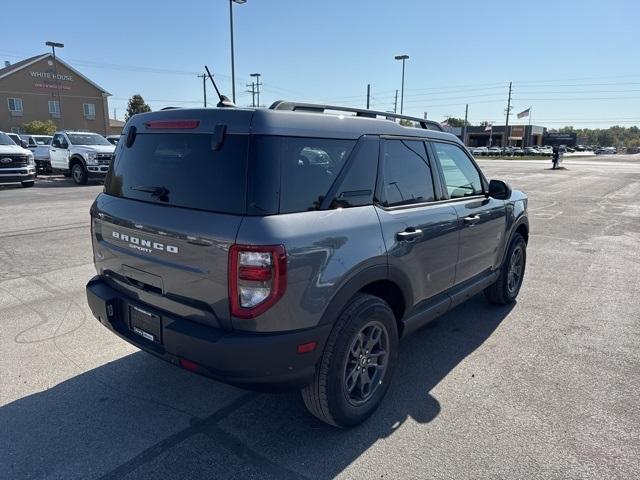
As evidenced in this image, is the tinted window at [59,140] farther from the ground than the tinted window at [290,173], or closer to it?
farther from the ground

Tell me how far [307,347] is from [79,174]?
1693 centimetres

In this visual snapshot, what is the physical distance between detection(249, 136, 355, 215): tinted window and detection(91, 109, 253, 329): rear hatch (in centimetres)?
9

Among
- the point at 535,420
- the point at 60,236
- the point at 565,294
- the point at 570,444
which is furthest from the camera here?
the point at 60,236

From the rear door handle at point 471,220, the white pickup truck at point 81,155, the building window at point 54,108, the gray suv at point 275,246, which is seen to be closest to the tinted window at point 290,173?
the gray suv at point 275,246

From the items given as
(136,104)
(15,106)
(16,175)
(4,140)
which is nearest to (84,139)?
(4,140)

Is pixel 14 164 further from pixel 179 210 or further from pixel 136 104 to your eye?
pixel 136 104

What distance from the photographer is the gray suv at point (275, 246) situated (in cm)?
231

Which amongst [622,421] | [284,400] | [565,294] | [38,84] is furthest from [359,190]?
[38,84]

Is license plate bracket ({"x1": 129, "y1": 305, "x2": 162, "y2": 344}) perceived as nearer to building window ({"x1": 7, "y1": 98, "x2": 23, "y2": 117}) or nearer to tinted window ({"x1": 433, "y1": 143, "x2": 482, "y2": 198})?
tinted window ({"x1": 433, "y1": 143, "x2": 482, "y2": 198})

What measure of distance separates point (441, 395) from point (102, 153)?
52.9 ft

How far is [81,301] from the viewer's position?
483 cm

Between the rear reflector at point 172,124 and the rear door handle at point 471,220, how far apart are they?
2300 millimetres

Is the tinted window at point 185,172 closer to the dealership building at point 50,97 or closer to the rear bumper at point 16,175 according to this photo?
the rear bumper at point 16,175

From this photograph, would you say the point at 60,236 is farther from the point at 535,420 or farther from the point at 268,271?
the point at 535,420
